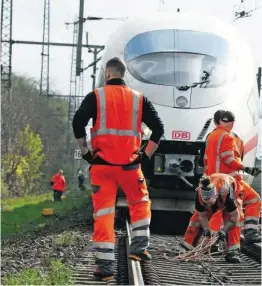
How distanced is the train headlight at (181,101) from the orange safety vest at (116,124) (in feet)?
15.0

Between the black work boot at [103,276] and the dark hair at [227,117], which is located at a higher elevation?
the dark hair at [227,117]

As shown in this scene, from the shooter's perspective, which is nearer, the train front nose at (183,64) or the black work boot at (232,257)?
the black work boot at (232,257)

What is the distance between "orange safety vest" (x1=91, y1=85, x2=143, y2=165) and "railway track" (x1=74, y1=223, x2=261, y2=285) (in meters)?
1.03

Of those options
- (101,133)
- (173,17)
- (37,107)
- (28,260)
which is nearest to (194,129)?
(173,17)

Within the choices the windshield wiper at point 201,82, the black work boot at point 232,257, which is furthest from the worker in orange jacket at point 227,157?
the windshield wiper at point 201,82

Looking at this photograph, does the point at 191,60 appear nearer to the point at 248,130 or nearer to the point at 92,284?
the point at 248,130

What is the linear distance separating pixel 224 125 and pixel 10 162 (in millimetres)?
36989

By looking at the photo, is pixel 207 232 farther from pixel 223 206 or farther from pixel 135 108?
pixel 135 108

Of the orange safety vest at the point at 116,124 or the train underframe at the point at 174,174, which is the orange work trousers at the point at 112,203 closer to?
the orange safety vest at the point at 116,124

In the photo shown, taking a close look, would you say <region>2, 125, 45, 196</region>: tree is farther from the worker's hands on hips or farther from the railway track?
the worker's hands on hips

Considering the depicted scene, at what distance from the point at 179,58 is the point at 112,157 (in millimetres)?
5526

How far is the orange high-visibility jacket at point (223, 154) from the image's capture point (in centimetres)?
803

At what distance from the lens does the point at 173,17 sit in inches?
476

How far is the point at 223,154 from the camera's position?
8070mm
